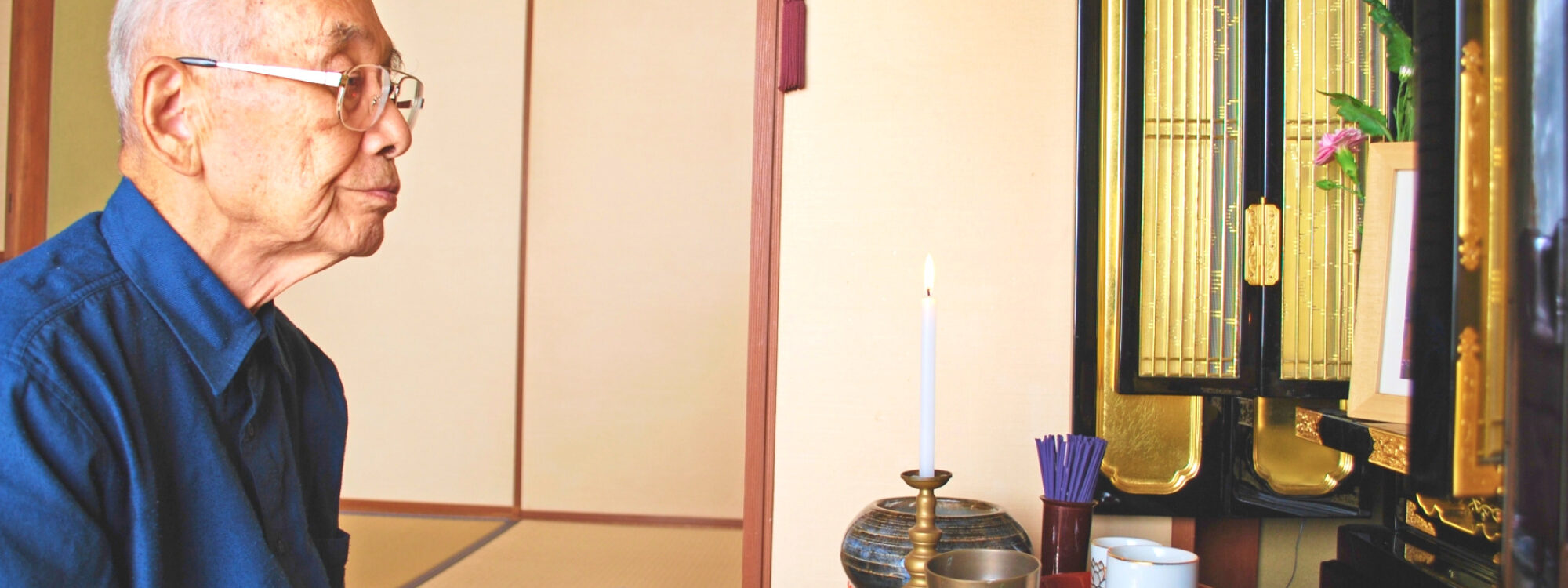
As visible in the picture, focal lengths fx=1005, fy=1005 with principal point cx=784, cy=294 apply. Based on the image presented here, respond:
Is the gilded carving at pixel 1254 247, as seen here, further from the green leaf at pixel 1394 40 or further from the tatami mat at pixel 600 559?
the tatami mat at pixel 600 559

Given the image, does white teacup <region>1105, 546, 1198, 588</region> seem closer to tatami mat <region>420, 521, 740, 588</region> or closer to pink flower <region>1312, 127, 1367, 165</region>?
pink flower <region>1312, 127, 1367, 165</region>

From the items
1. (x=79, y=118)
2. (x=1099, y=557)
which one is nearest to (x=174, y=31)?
(x=1099, y=557)

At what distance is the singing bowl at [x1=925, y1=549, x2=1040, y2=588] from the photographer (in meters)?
0.77

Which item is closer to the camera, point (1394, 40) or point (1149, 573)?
point (1149, 573)

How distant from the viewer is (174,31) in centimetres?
80

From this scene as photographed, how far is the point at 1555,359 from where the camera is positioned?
25 cm

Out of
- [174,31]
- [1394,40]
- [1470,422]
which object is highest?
[1394,40]

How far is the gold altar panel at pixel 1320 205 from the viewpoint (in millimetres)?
1606

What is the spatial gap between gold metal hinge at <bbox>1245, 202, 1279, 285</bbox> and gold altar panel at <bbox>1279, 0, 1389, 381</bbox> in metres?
0.02

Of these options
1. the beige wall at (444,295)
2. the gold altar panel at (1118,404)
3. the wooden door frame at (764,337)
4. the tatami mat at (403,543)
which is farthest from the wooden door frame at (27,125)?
the gold altar panel at (1118,404)

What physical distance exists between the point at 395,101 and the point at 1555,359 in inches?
35.0

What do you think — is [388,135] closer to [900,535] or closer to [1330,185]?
[900,535]

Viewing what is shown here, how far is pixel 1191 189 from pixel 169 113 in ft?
4.67

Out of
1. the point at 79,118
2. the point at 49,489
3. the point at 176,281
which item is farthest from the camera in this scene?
the point at 79,118
